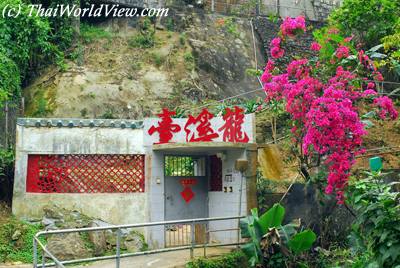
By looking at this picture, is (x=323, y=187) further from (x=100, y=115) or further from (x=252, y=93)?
(x=252, y=93)

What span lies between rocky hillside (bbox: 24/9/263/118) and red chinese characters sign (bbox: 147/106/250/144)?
19.5 ft

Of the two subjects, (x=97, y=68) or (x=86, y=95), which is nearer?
(x=86, y=95)

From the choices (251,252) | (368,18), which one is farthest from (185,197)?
(368,18)

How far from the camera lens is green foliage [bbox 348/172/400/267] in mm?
7828

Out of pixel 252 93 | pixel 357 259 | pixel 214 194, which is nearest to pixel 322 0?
pixel 252 93

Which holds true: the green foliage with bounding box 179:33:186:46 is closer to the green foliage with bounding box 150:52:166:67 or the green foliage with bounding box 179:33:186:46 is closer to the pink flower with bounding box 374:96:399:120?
the green foliage with bounding box 150:52:166:67

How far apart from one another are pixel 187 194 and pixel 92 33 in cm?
971

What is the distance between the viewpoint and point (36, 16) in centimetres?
1638

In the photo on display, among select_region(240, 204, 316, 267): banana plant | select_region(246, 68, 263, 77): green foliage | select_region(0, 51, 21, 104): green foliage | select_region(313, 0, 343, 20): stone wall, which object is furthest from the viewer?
select_region(313, 0, 343, 20): stone wall

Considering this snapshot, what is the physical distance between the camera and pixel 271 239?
10031 millimetres

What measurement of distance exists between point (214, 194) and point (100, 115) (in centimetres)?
644

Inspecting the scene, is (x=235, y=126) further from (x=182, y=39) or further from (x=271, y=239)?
(x=182, y=39)

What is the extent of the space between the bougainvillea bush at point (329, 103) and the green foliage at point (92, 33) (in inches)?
391

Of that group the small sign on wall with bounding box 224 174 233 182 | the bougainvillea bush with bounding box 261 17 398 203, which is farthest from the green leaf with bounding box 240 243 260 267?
the small sign on wall with bounding box 224 174 233 182
